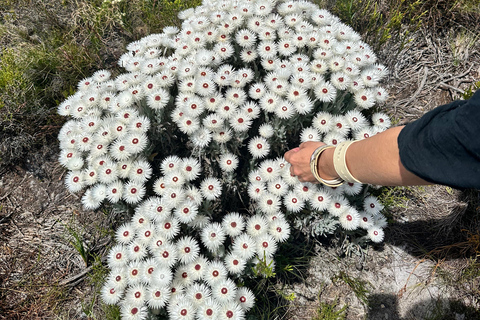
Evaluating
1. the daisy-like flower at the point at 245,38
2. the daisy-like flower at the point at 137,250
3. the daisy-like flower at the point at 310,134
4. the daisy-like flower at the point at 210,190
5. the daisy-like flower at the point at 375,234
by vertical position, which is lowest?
the daisy-like flower at the point at 375,234

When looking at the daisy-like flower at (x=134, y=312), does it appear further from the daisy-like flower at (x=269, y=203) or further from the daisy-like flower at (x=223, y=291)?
the daisy-like flower at (x=269, y=203)

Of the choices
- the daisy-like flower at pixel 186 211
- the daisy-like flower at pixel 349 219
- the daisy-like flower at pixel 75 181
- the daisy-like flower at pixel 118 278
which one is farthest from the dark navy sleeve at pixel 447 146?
the daisy-like flower at pixel 75 181

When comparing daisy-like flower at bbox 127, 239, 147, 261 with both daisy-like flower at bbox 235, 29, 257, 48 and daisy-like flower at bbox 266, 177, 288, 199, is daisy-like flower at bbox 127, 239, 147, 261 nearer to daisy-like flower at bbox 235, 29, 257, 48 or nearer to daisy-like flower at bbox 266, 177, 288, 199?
daisy-like flower at bbox 266, 177, 288, 199

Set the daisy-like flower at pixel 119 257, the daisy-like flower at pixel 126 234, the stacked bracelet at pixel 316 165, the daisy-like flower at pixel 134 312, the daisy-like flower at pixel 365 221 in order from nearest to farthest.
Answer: the stacked bracelet at pixel 316 165
the daisy-like flower at pixel 134 312
the daisy-like flower at pixel 119 257
the daisy-like flower at pixel 126 234
the daisy-like flower at pixel 365 221

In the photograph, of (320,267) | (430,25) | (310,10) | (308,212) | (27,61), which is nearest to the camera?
(308,212)

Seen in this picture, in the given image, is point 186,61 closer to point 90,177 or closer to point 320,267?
point 90,177

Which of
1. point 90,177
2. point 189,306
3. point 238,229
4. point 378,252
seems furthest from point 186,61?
point 378,252

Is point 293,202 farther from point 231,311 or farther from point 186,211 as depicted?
point 231,311
